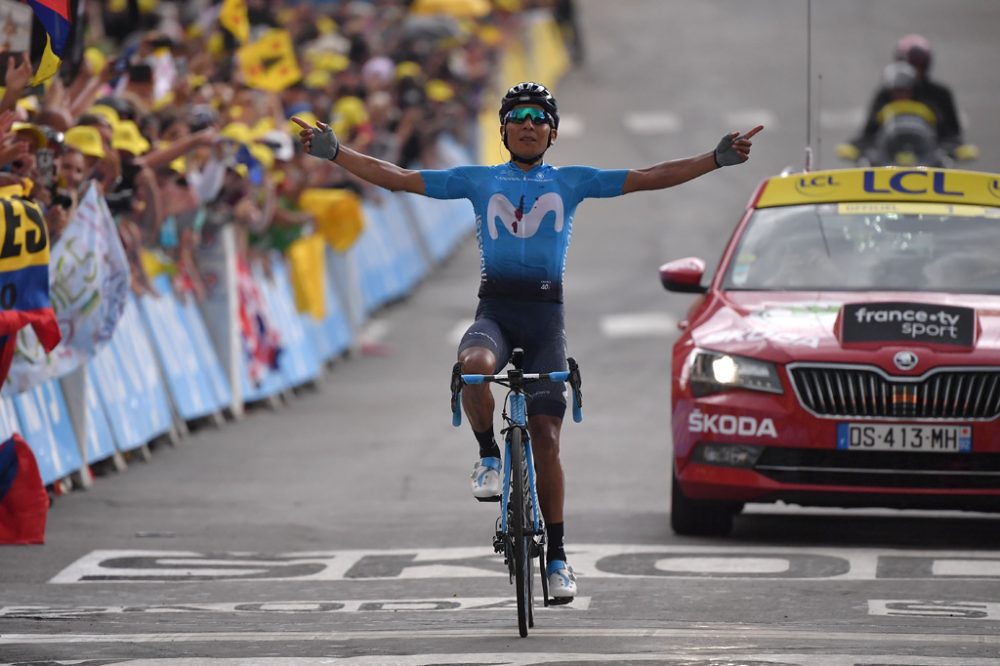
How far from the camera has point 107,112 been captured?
15258 mm

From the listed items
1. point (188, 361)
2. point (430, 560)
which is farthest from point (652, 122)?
point (430, 560)

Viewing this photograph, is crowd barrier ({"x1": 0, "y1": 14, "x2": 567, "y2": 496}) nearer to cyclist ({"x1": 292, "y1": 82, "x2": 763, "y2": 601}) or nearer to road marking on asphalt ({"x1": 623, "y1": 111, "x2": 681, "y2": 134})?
cyclist ({"x1": 292, "y1": 82, "x2": 763, "y2": 601})

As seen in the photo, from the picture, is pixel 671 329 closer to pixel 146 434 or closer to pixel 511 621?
A: pixel 146 434

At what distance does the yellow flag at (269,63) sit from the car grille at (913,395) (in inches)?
382

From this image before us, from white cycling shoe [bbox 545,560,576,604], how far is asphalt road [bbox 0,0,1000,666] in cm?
11

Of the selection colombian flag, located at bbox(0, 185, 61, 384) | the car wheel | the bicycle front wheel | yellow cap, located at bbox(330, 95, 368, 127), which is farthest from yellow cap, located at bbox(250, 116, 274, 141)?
the bicycle front wheel

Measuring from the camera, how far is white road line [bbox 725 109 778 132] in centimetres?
4461

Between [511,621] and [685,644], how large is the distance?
108 centimetres

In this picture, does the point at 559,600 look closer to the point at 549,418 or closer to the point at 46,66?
the point at 549,418

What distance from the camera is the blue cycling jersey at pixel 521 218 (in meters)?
9.45

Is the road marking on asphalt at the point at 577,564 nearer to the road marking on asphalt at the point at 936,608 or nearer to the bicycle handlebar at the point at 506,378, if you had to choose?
the road marking on asphalt at the point at 936,608

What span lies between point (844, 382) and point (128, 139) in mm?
5860

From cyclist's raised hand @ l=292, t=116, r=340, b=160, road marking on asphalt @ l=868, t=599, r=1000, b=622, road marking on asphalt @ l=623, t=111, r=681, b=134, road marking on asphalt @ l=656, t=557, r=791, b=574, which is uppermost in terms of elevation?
road marking on asphalt @ l=623, t=111, r=681, b=134

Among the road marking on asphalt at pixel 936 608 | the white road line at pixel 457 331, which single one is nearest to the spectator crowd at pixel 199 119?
the white road line at pixel 457 331
